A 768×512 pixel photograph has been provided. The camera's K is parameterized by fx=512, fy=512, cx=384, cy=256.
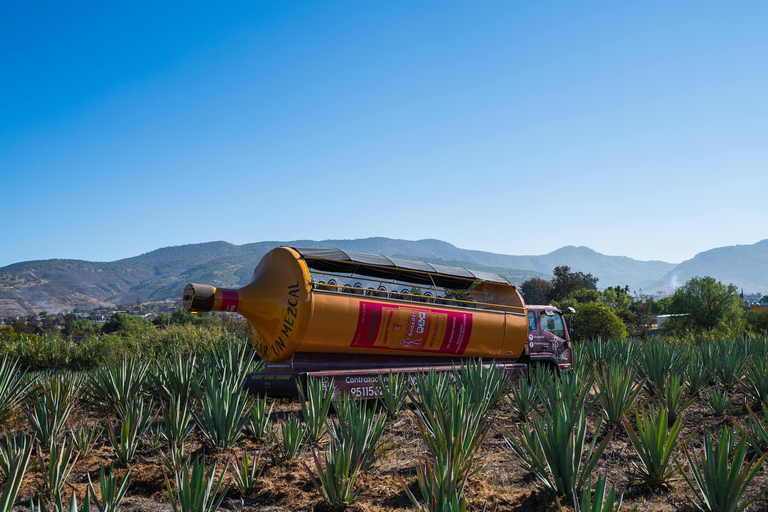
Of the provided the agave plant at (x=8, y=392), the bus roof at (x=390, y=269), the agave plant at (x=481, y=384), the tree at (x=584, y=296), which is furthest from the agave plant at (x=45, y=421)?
the tree at (x=584, y=296)

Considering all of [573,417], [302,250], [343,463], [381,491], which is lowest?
[381,491]

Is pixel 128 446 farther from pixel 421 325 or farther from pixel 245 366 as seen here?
pixel 421 325

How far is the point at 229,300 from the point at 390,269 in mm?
3343

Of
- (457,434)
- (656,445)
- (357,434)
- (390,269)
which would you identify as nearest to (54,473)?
(357,434)

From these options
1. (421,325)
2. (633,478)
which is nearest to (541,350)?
(421,325)

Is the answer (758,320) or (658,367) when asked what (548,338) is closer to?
(658,367)

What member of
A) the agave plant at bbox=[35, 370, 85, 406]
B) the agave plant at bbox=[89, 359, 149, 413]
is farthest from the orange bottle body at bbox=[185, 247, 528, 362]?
the agave plant at bbox=[35, 370, 85, 406]

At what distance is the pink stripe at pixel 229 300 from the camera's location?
9.54 m

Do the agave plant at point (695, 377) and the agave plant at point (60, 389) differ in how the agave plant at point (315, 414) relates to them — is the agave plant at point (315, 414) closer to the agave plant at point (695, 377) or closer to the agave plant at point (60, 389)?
the agave plant at point (60, 389)

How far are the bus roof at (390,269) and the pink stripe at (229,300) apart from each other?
1.46 m

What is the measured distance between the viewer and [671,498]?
4.86 metres

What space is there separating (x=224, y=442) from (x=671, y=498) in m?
4.97

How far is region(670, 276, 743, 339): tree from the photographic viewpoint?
4819 centimetres

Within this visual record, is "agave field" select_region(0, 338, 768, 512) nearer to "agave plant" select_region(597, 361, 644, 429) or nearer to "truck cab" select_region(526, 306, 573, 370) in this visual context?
"agave plant" select_region(597, 361, 644, 429)
